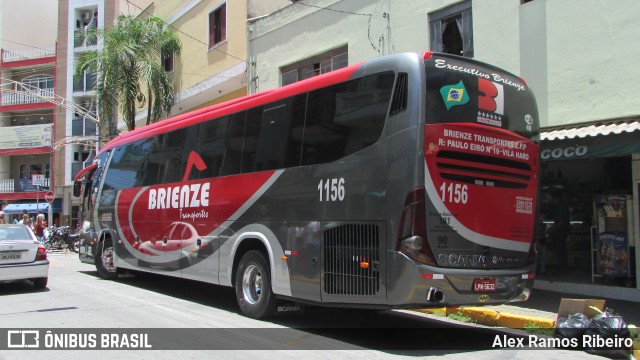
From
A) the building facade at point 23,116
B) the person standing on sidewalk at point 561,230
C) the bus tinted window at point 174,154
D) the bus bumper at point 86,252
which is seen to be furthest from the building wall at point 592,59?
the building facade at point 23,116

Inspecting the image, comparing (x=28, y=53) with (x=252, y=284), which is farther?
(x=28, y=53)

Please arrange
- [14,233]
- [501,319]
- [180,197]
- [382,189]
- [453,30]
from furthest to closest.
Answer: [453,30] → [14,233] → [180,197] → [501,319] → [382,189]

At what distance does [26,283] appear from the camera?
1257cm

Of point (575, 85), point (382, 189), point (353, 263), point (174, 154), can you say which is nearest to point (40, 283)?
point (174, 154)

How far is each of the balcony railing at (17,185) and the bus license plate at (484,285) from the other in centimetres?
4158

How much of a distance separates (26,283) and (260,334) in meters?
8.01

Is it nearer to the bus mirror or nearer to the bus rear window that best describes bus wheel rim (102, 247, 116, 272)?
the bus mirror

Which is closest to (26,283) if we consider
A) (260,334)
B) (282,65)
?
(260,334)

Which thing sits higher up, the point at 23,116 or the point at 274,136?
the point at 23,116

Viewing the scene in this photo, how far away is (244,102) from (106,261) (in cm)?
701

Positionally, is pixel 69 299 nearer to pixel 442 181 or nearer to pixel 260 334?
pixel 260 334

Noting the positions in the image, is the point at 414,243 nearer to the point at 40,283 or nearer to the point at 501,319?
the point at 501,319

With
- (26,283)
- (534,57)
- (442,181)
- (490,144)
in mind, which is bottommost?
(26,283)

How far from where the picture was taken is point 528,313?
873 centimetres
